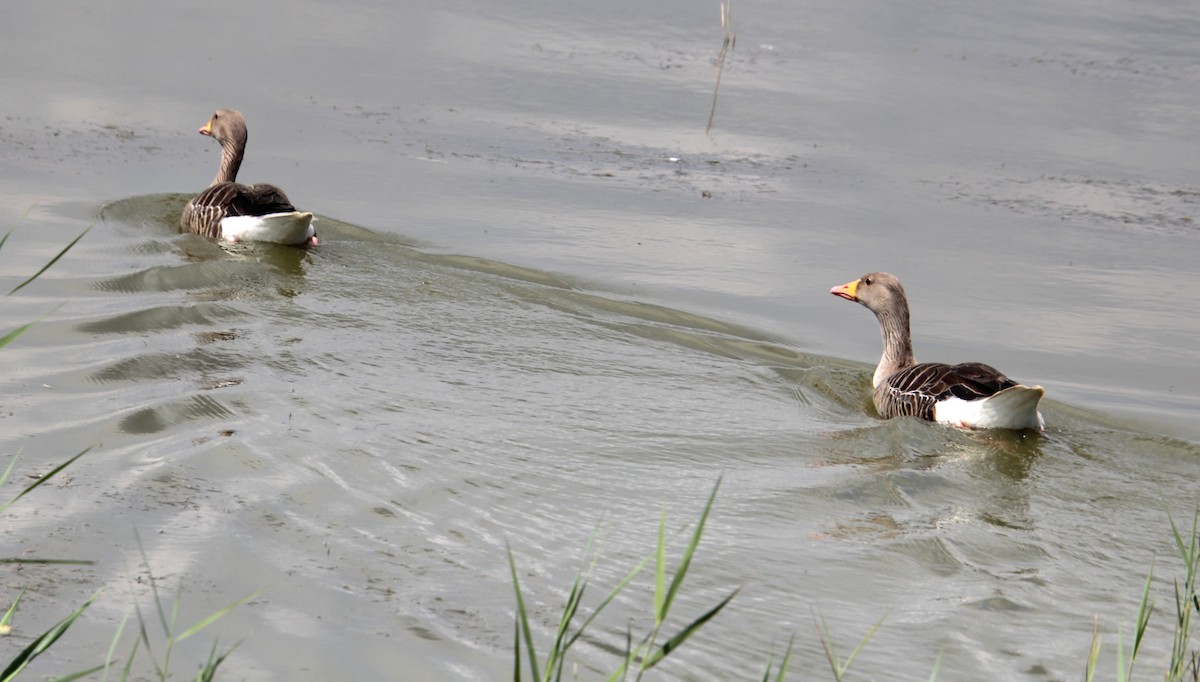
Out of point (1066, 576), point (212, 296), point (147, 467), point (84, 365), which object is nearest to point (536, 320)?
point (212, 296)

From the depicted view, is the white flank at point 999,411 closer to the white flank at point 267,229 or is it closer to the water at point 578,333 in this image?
the water at point 578,333

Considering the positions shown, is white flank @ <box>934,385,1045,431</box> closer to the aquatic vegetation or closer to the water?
the water

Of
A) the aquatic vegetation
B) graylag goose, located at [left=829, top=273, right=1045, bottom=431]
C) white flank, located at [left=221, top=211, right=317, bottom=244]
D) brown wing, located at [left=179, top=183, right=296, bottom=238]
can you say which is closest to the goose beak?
graylag goose, located at [left=829, top=273, right=1045, bottom=431]

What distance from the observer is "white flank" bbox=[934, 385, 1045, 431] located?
24.0 ft

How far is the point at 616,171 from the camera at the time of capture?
12297 millimetres

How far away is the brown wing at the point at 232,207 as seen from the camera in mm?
10258

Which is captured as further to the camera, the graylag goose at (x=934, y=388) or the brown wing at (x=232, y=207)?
the brown wing at (x=232, y=207)

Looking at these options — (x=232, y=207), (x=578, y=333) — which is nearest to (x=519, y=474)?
(x=578, y=333)

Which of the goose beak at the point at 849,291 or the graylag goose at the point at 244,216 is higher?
the goose beak at the point at 849,291

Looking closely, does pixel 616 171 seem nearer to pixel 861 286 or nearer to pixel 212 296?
pixel 861 286

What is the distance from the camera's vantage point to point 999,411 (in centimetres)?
754

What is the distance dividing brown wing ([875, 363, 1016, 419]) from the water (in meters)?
0.21

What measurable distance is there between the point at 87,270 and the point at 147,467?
12.0ft

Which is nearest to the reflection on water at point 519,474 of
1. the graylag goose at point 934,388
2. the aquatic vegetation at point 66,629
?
the graylag goose at point 934,388
